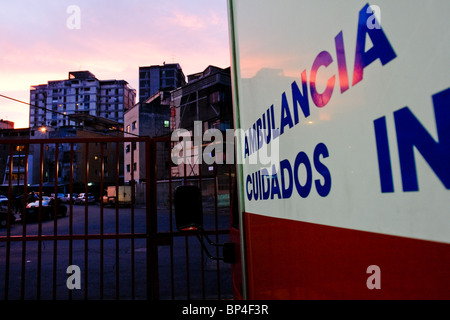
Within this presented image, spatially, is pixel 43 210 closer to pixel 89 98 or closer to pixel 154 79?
pixel 154 79

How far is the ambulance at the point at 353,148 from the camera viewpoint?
1.95ft

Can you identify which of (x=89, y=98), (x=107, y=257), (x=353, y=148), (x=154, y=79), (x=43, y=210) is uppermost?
(x=89, y=98)

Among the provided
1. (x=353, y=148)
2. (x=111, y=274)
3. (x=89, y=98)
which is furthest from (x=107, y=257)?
(x=89, y=98)

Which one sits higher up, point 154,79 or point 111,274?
point 154,79

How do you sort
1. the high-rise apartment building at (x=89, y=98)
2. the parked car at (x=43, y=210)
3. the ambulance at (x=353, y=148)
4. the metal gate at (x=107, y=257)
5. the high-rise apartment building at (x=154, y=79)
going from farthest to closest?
the high-rise apartment building at (x=89, y=98) < the high-rise apartment building at (x=154, y=79) < the parked car at (x=43, y=210) < the metal gate at (x=107, y=257) < the ambulance at (x=353, y=148)

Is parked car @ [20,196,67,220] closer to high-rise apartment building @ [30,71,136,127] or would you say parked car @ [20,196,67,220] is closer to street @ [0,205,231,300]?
Answer: street @ [0,205,231,300]

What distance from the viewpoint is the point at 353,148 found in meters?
0.81

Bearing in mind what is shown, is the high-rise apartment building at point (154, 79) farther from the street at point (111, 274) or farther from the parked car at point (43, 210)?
the street at point (111, 274)

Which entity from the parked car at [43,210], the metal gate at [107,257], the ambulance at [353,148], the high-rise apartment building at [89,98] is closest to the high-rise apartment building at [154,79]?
the high-rise apartment building at [89,98]

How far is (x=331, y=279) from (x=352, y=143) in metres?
0.41

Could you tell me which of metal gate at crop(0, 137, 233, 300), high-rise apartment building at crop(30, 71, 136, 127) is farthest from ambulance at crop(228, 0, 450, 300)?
high-rise apartment building at crop(30, 71, 136, 127)

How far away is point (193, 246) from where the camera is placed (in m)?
10.3

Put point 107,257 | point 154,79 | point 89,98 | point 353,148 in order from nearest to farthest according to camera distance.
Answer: point 353,148
point 107,257
point 154,79
point 89,98
